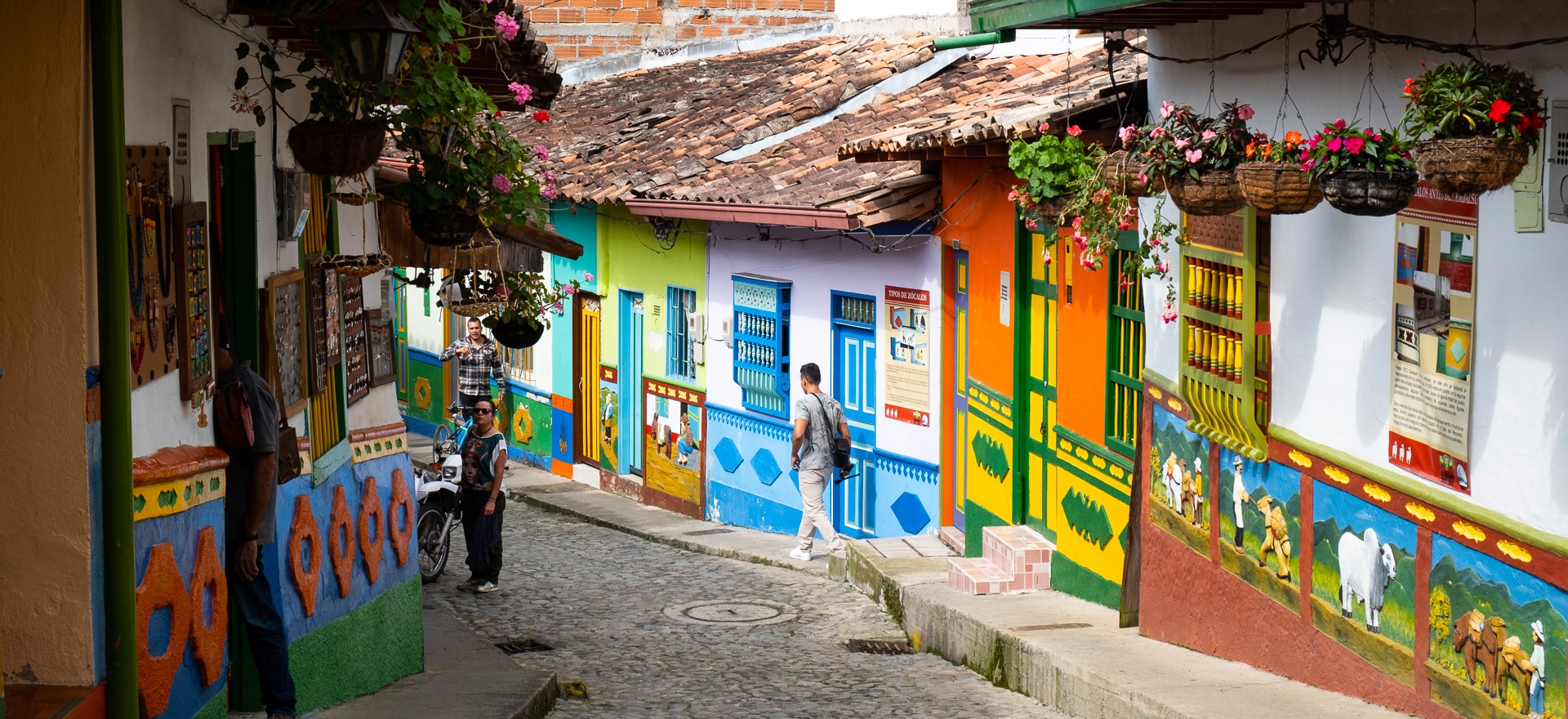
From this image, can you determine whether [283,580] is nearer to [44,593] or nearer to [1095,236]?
[44,593]

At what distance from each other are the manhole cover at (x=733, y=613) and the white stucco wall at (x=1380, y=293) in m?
3.85

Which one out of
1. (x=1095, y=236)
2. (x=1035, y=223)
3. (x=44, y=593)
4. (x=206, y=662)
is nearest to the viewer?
(x=44, y=593)

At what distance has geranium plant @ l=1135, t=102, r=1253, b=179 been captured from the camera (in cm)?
686

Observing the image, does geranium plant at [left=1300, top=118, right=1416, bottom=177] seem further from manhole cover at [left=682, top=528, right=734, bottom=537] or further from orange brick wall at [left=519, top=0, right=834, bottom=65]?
orange brick wall at [left=519, top=0, right=834, bottom=65]

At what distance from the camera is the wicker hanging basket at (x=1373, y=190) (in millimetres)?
5738

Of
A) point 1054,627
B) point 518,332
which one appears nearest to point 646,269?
point 518,332

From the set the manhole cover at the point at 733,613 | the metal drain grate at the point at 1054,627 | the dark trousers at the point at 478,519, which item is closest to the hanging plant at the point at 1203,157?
the metal drain grate at the point at 1054,627

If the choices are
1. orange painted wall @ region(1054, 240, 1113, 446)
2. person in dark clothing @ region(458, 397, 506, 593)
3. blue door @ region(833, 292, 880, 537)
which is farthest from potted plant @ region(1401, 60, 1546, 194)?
blue door @ region(833, 292, 880, 537)

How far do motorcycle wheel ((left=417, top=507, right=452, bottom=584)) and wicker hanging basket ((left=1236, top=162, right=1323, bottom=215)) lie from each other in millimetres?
8148

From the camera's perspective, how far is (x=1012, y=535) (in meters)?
11.5

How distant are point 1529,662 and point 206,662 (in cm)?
465

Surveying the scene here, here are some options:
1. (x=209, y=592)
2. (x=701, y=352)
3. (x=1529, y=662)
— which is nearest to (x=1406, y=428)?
(x=1529, y=662)

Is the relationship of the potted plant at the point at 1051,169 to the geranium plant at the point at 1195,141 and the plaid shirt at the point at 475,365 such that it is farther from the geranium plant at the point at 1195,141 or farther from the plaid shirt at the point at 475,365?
the plaid shirt at the point at 475,365

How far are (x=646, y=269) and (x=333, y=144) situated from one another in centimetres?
1111
